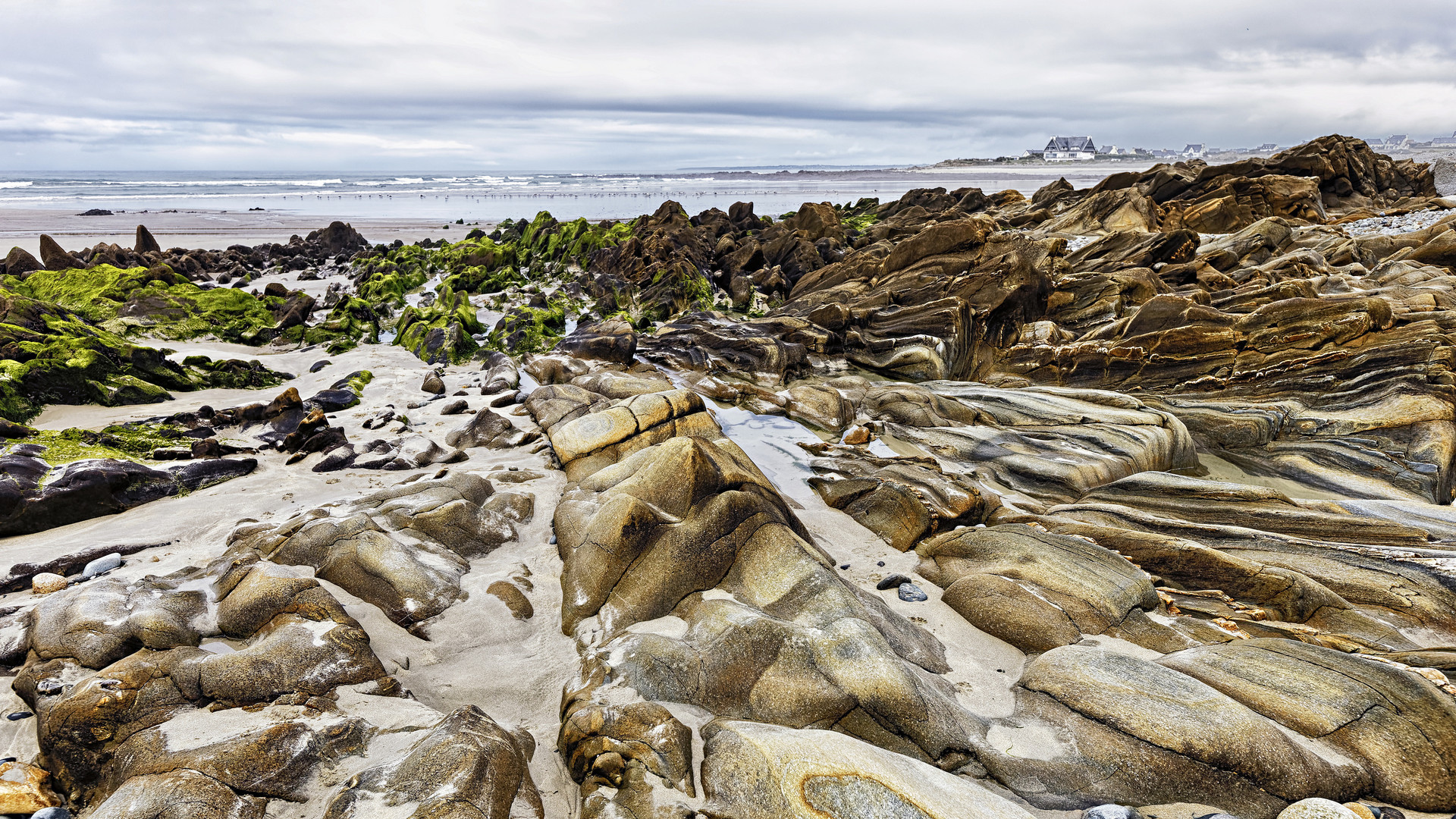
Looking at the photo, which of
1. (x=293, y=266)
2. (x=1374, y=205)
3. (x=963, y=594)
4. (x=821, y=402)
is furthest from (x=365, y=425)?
(x=1374, y=205)

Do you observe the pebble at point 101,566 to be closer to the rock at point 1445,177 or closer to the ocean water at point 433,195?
Answer: the ocean water at point 433,195

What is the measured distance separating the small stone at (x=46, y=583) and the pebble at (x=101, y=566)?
0.65ft

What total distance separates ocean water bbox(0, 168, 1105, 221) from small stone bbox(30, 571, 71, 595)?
Result: 4392 cm

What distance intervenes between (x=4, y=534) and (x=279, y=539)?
3342 millimetres

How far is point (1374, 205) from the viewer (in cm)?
3020

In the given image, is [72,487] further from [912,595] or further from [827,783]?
[912,595]

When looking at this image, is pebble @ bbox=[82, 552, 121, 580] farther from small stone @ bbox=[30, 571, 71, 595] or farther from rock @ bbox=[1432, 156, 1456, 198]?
rock @ bbox=[1432, 156, 1456, 198]

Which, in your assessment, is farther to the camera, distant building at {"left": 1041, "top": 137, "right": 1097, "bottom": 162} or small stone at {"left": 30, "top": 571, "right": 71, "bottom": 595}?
distant building at {"left": 1041, "top": 137, "right": 1097, "bottom": 162}

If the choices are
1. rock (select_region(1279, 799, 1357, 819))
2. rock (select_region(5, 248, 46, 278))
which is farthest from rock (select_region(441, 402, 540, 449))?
rock (select_region(5, 248, 46, 278))

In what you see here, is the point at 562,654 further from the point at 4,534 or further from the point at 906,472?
the point at 4,534

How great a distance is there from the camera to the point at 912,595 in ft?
21.9

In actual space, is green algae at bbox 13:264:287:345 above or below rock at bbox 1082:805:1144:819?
above

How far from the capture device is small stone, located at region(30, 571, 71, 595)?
5.89 metres

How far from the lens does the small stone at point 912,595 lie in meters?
6.63
